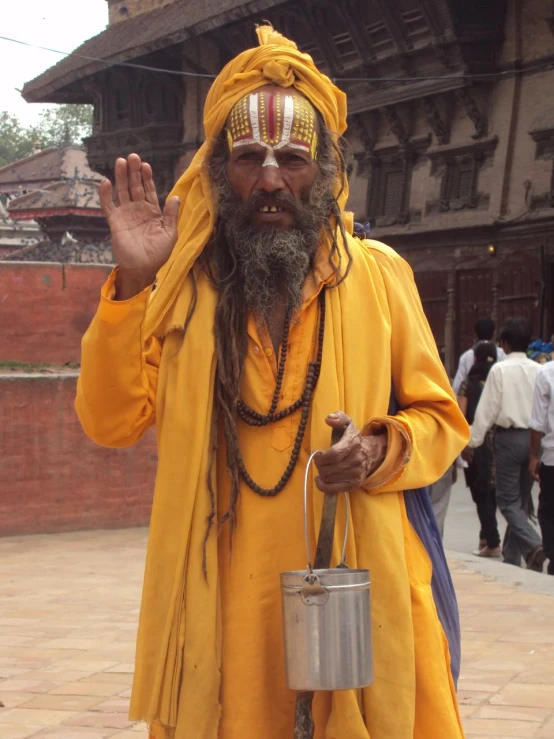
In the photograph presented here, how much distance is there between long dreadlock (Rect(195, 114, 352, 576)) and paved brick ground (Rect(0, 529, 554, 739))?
213cm

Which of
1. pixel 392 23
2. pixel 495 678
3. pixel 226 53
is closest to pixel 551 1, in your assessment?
pixel 392 23

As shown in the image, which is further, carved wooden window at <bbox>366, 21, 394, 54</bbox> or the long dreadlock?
carved wooden window at <bbox>366, 21, 394, 54</bbox>

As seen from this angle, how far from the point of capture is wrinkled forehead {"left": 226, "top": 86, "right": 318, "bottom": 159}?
9.75ft

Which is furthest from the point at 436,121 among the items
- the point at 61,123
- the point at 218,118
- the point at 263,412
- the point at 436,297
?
the point at 61,123

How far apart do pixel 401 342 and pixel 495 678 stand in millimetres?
2967

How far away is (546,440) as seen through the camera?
8055mm

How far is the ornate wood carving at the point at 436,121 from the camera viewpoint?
21.0 metres

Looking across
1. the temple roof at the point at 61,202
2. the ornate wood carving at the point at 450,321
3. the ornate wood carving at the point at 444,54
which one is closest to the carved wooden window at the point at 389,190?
the ornate wood carving at the point at 450,321

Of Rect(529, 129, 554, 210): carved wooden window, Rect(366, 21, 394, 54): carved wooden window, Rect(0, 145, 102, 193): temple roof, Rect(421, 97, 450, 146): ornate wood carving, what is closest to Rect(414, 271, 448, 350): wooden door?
Rect(421, 97, 450, 146): ornate wood carving

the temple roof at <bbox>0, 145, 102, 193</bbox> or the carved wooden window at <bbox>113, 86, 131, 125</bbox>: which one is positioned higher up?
the temple roof at <bbox>0, 145, 102, 193</bbox>

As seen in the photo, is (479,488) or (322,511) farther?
(479,488)

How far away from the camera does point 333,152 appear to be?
10.2ft

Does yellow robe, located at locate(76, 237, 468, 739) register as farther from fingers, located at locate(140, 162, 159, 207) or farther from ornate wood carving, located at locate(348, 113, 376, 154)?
ornate wood carving, located at locate(348, 113, 376, 154)

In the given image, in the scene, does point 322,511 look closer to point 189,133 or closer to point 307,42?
point 307,42
